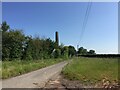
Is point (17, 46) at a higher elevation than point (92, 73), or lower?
higher

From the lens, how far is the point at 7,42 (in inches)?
2325

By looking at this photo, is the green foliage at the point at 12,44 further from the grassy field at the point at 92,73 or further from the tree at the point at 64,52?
the tree at the point at 64,52

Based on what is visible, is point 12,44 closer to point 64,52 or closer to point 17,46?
point 17,46

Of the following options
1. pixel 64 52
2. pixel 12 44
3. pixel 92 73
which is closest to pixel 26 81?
pixel 92 73

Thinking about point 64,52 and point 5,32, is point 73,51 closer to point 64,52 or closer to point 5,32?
point 64,52

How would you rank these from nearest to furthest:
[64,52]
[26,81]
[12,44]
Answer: [26,81], [12,44], [64,52]

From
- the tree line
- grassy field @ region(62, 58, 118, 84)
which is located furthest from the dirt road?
the tree line

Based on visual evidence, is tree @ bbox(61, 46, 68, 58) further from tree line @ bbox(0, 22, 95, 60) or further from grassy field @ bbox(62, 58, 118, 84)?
grassy field @ bbox(62, 58, 118, 84)

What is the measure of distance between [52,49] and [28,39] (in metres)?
28.9

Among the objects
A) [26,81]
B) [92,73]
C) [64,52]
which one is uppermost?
[64,52]

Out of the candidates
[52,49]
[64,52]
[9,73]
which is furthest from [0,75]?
[64,52]

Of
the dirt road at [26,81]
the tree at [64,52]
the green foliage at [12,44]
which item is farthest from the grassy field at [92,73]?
the tree at [64,52]

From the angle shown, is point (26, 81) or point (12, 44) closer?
point (26, 81)

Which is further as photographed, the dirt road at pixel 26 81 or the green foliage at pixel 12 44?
the green foliage at pixel 12 44
